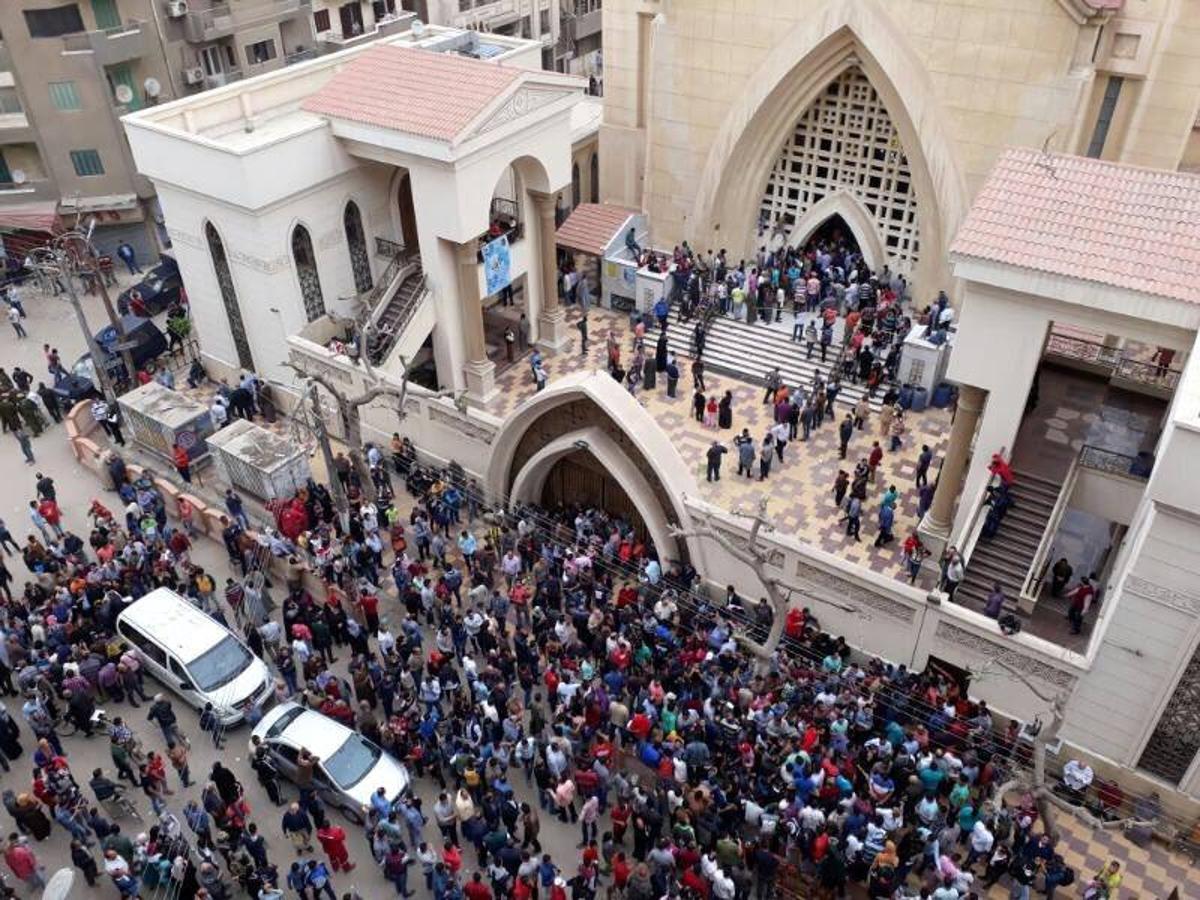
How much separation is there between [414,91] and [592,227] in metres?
8.61

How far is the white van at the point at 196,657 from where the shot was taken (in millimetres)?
19234

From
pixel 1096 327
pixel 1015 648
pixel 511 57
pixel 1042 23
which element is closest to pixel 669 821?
pixel 1015 648

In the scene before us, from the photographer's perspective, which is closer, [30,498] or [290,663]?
[290,663]

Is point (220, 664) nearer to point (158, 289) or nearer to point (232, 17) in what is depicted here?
point (158, 289)

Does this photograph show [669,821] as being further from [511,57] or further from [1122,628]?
[511,57]

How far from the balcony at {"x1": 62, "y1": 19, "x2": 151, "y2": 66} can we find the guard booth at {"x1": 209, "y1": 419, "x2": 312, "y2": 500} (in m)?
17.4

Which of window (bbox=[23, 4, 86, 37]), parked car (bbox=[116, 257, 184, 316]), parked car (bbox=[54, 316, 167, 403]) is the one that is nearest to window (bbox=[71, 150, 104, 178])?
window (bbox=[23, 4, 86, 37])

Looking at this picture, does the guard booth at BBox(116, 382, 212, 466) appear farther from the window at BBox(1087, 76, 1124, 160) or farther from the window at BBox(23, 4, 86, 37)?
the window at BBox(1087, 76, 1124, 160)

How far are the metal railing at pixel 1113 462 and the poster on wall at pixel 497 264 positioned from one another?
1625cm

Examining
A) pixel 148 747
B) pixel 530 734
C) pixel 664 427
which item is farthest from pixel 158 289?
pixel 530 734

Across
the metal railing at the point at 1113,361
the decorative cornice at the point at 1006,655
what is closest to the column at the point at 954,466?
the decorative cornice at the point at 1006,655

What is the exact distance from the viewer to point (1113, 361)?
2348 centimetres

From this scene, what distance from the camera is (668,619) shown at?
779 inches

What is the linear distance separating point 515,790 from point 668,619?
14.7 feet
